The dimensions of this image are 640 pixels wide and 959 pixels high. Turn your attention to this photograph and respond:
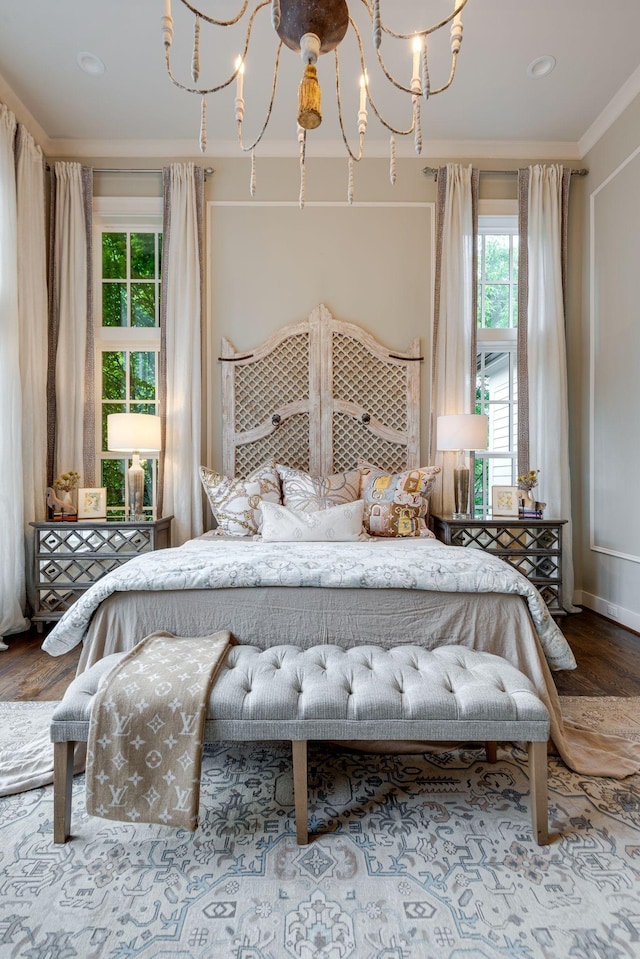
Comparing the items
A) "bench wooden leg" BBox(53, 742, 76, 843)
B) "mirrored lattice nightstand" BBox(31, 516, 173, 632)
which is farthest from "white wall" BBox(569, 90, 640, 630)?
"bench wooden leg" BBox(53, 742, 76, 843)

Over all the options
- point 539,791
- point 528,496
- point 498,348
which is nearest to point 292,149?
point 498,348

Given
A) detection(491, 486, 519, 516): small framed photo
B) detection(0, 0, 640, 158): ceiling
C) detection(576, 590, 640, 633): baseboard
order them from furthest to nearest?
detection(491, 486, 519, 516): small framed photo
detection(576, 590, 640, 633): baseboard
detection(0, 0, 640, 158): ceiling

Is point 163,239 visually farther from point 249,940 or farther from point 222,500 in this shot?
point 249,940

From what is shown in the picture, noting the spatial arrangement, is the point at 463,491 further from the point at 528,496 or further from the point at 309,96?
the point at 309,96

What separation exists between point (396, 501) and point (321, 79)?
2.81m

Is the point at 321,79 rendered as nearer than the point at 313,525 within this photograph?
No

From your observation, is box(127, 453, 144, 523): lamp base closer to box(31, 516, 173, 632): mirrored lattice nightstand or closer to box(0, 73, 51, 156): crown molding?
box(31, 516, 173, 632): mirrored lattice nightstand

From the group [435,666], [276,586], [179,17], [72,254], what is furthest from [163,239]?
[435,666]

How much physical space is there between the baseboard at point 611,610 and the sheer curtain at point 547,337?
0.53 feet

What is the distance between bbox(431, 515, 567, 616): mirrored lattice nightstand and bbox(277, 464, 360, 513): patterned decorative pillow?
0.70 meters

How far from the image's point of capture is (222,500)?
338cm

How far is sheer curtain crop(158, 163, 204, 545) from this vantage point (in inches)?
151

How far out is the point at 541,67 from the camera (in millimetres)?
3184

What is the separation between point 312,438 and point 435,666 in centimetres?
253
